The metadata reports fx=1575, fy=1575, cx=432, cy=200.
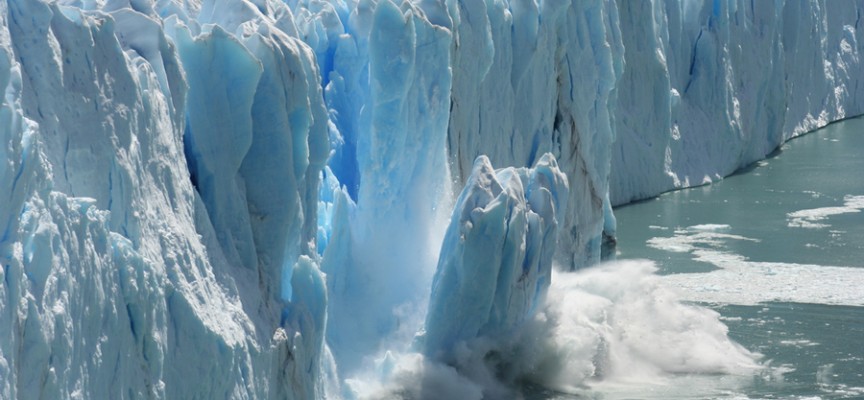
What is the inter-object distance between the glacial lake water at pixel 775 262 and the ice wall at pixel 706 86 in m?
0.38

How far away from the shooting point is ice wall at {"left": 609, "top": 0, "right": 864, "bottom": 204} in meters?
18.8

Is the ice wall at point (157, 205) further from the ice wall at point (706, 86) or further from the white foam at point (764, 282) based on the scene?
the ice wall at point (706, 86)

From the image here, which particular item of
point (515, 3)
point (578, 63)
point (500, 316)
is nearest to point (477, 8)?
point (515, 3)

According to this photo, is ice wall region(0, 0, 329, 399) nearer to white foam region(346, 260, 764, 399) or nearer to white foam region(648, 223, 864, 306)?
white foam region(346, 260, 764, 399)

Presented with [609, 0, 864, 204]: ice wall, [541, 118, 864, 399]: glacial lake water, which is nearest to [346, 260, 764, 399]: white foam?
[541, 118, 864, 399]: glacial lake water

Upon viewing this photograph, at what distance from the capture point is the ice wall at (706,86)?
18.8 m

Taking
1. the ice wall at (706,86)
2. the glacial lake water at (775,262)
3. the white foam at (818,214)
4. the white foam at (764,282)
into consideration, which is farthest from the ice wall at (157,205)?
the ice wall at (706,86)

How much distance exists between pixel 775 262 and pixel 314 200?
24.6ft

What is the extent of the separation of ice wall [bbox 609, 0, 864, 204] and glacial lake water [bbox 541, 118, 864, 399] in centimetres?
38

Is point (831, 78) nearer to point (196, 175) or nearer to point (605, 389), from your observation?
point (605, 389)

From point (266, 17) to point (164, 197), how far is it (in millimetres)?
2279

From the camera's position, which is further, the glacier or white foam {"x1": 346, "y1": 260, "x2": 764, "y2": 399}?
white foam {"x1": 346, "y1": 260, "x2": 764, "y2": 399}

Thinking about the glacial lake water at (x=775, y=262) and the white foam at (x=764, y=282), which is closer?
the glacial lake water at (x=775, y=262)

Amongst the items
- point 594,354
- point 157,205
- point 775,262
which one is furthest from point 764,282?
point 157,205
